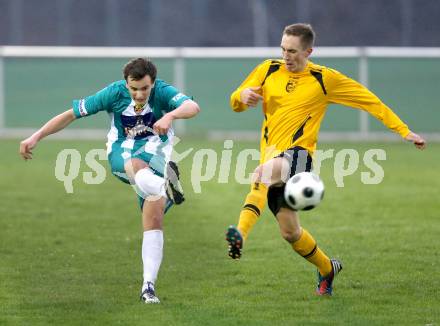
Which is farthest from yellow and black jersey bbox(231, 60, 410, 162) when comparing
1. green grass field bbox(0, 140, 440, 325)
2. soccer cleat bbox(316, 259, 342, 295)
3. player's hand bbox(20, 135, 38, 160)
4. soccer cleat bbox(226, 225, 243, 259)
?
player's hand bbox(20, 135, 38, 160)

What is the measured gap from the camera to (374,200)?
42.8 ft

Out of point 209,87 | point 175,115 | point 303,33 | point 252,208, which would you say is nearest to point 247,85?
point 303,33

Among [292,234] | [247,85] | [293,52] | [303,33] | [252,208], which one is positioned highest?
[303,33]

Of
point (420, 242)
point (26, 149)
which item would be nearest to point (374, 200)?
point (420, 242)

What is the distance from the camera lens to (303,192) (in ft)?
22.9

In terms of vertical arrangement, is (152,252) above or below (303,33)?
below

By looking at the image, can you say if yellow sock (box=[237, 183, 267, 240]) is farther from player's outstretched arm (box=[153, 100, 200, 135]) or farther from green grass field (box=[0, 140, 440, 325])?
player's outstretched arm (box=[153, 100, 200, 135])

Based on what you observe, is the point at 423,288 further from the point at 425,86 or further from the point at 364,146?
the point at 425,86

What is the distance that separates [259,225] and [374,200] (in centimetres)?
232

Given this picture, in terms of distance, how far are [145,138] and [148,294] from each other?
113cm

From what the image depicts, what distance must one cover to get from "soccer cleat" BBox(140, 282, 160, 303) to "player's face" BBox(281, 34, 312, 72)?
1.72 meters

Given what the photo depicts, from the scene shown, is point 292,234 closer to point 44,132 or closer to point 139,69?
point 139,69

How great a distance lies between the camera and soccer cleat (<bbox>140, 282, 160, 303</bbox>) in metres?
7.13

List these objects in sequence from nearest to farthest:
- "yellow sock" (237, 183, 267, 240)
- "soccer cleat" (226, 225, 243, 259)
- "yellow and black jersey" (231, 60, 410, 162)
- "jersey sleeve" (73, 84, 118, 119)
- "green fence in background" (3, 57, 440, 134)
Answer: "soccer cleat" (226, 225, 243, 259) → "yellow sock" (237, 183, 267, 240) → "yellow and black jersey" (231, 60, 410, 162) → "jersey sleeve" (73, 84, 118, 119) → "green fence in background" (3, 57, 440, 134)
